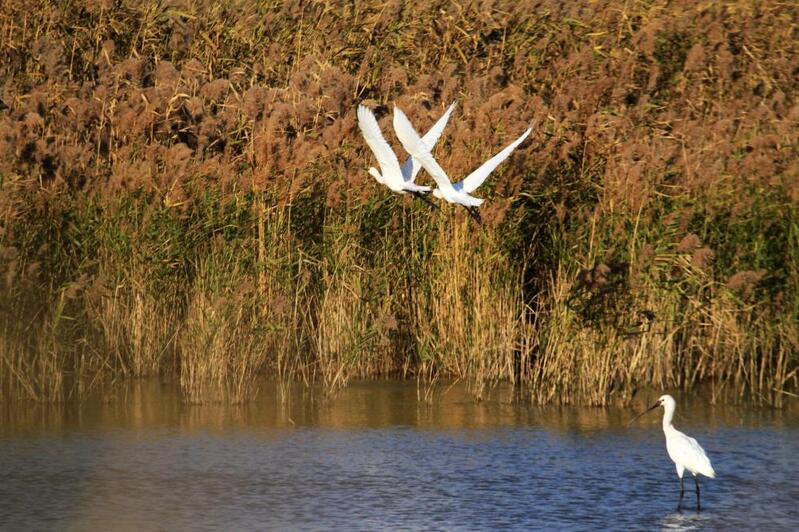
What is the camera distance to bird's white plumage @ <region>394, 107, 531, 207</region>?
774cm

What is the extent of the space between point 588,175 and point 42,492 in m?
4.45

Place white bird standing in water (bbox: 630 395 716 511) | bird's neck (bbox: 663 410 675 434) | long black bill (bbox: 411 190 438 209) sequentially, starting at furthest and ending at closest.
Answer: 1. long black bill (bbox: 411 190 438 209)
2. bird's neck (bbox: 663 410 675 434)
3. white bird standing in water (bbox: 630 395 716 511)

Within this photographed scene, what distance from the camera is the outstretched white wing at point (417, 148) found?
7.73 metres

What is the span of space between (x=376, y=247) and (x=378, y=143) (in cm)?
164

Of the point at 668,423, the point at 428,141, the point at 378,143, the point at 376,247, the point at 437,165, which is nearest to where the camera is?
the point at 668,423

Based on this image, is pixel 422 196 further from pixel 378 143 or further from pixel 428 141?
pixel 378 143

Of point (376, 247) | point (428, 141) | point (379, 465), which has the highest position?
point (428, 141)

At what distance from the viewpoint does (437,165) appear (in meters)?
7.81

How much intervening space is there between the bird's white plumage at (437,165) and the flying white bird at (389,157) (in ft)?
0.57

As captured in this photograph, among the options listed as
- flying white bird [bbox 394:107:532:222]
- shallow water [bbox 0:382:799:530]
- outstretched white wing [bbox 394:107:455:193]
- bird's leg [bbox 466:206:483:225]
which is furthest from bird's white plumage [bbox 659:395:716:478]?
bird's leg [bbox 466:206:483:225]

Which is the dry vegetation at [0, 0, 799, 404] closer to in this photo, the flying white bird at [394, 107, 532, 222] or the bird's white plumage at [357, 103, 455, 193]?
the flying white bird at [394, 107, 532, 222]

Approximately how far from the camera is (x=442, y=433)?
809 centimetres

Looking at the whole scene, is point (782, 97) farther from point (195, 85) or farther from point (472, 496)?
point (472, 496)

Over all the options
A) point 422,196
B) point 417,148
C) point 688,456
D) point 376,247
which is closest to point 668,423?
point 688,456
